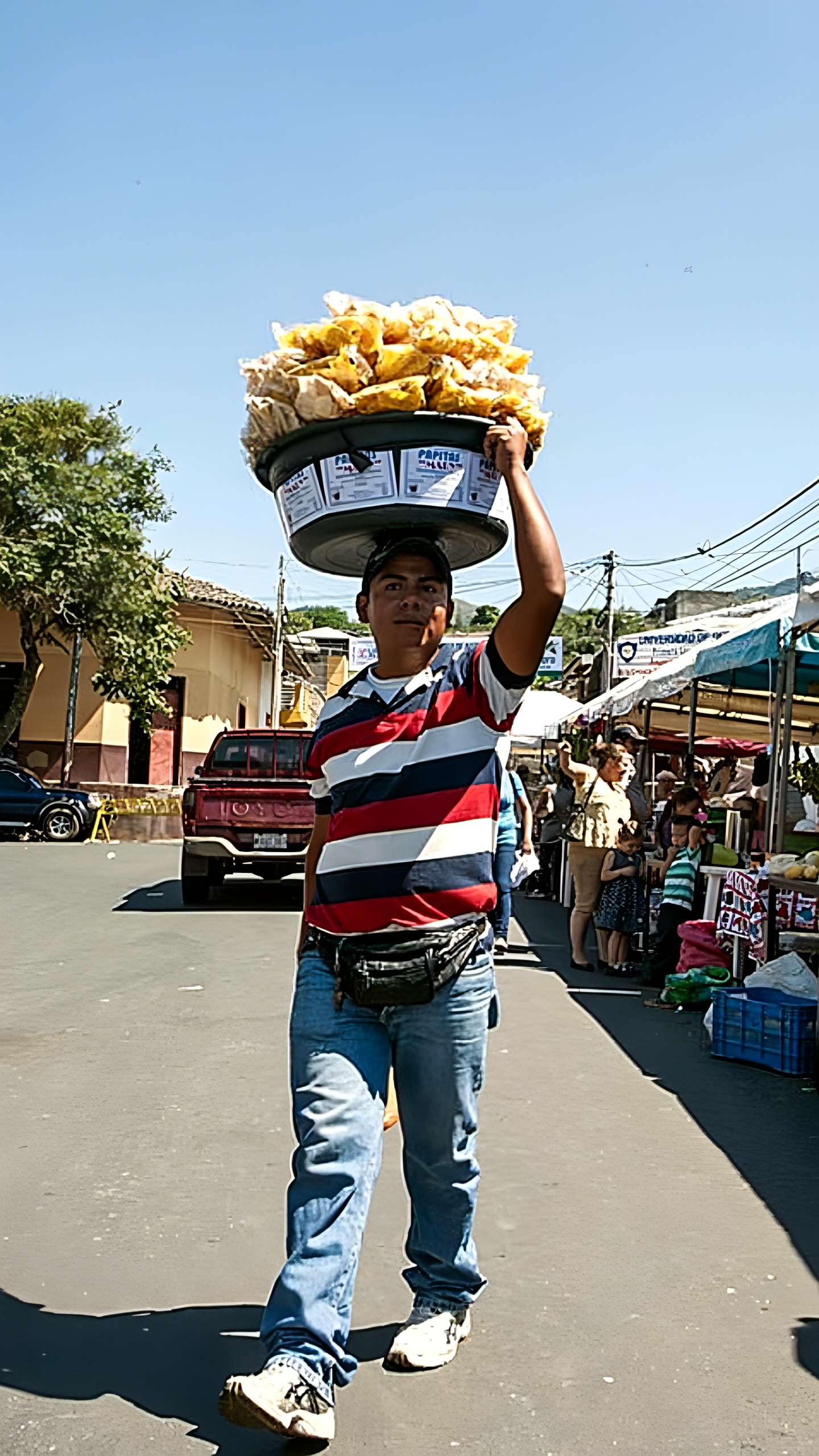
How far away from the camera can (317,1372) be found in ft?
10.2

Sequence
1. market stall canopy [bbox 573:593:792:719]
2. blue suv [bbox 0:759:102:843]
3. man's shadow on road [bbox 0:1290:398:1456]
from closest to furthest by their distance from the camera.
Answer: man's shadow on road [bbox 0:1290:398:1456]
market stall canopy [bbox 573:593:792:719]
blue suv [bbox 0:759:102:843]

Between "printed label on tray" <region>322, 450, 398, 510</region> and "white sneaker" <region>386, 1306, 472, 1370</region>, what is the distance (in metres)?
2.08

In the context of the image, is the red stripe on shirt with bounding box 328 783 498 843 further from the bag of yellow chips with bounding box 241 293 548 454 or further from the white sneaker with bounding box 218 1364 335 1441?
the white sneaker with bounding box 218 1364 335 1441

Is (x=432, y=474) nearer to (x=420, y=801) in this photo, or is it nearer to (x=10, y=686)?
(x=420, y=801)

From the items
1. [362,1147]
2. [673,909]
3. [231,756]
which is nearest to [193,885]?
[231,756]

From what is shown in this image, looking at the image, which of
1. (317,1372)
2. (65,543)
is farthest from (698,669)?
(65,543)

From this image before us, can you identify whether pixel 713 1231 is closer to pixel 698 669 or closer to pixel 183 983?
pixel 183 983

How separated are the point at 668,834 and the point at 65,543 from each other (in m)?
20.5

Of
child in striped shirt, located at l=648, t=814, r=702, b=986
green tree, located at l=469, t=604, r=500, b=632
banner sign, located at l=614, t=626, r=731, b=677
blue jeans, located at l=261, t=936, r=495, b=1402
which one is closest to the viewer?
blue jeans, located at l=261, t=936, r=495, b=1402

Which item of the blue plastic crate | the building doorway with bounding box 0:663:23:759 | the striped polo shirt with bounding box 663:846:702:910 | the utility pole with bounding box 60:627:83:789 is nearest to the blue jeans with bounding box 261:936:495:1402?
the blue plastic crate

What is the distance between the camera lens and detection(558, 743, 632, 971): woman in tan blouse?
11.3m

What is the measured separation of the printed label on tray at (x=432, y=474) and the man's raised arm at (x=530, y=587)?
199 millimetres

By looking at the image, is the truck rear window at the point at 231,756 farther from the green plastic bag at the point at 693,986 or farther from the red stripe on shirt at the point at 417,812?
the red stripe on shirt at the point at 417,812

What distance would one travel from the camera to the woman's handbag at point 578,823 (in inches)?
447
